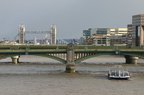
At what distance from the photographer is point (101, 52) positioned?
85.1 metres

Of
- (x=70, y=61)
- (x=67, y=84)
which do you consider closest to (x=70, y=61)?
(x=70, y=61)

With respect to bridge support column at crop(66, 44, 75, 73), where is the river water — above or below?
below

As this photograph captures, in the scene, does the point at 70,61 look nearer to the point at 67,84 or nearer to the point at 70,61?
the point at 70,61

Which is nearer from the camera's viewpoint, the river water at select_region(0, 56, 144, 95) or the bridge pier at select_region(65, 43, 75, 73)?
the river water at select_region(0, 56, 144, 95)

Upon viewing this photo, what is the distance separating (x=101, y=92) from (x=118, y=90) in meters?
3.34

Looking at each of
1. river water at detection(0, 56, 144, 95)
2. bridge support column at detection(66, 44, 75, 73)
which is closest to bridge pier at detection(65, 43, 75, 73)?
bridge support column at detection(66, 44, 75, 73)

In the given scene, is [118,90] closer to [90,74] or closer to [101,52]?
[90,74]

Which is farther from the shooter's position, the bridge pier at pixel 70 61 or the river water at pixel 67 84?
the bridge pier at pixel 70 61

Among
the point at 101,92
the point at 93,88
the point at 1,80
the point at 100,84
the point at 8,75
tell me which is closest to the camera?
the point at 101,92

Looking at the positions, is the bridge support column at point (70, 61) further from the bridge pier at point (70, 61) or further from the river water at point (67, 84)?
the river water at point (67, 84)

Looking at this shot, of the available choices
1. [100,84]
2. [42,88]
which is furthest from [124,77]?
[42,88]

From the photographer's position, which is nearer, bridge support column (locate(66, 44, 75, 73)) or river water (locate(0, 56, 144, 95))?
river water (locate(0, 56, 144, 95))

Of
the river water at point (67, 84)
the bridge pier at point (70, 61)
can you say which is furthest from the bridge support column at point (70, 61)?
the river water at point (67, 84)

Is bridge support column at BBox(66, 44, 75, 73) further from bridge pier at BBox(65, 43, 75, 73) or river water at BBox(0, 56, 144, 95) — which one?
river water at BBox(0, 56, 144, 95)
